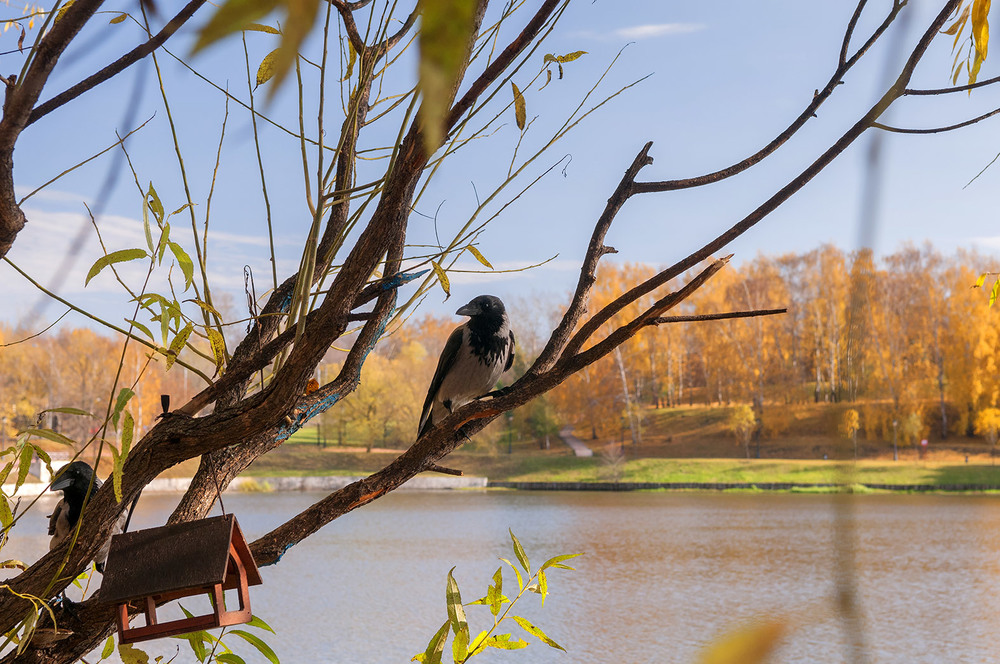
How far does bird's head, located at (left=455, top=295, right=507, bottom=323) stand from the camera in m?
2.25

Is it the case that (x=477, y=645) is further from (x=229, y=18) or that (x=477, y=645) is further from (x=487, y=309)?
(x=487, y=309)

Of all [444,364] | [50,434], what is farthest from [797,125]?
[444,364]

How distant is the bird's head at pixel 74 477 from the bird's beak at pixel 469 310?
2.98 feet

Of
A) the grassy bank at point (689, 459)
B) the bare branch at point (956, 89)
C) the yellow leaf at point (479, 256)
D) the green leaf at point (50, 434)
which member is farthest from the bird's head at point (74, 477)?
the grassy bank at point (689, 459)

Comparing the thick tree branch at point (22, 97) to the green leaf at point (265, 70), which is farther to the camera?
the green leaf at point (265, 70)

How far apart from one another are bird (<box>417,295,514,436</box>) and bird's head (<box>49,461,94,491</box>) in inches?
32.9

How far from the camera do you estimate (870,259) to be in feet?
0.96

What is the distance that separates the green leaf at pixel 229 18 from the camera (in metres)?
0.16

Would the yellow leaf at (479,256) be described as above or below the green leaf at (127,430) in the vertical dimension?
above

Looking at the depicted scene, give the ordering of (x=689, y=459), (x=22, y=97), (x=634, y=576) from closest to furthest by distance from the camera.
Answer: (x=22, y=97), (x=634, y=576), (x=689, y=459)

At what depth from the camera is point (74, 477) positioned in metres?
1.59

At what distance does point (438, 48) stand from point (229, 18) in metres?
0.04

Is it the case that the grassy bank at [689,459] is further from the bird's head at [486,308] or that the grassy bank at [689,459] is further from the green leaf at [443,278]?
the green leaf at [443,278]

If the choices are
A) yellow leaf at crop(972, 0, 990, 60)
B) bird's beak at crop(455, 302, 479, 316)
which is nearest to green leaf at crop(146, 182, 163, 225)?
yellow leaf at crop(972, 0, 990, 60)
